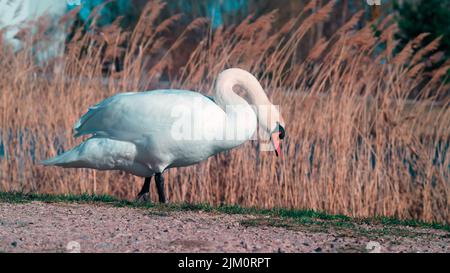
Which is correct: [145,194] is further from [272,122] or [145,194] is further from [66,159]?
[272,122]

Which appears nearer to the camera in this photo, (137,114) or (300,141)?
(137,114)

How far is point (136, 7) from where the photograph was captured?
25875mm

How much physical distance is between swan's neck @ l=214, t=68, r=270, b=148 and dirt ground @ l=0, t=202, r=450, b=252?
2.74 feet

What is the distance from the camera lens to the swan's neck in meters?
6.29

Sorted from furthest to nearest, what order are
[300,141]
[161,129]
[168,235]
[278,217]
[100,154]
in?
[300,141]
[100,154]
[161,129]
[278,217]
[168,235]

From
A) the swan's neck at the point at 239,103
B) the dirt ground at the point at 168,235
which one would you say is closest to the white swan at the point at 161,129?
the swan's neck at the point at 239,103

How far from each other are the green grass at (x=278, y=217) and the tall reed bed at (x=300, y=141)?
4.65 ft

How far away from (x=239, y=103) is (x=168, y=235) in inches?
78.5

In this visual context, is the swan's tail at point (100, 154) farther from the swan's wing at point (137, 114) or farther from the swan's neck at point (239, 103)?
the swan's neck at point (239, 103)

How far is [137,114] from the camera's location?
20.4 ft

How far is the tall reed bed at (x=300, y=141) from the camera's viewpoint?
25.1ft

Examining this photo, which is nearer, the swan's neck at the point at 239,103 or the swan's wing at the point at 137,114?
the swan's wing at the point at 137,114

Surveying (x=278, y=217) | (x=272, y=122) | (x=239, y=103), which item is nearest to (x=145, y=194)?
(x=239, y=103)

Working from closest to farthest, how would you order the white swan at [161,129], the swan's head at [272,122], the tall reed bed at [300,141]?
the white swan at [161,129]
the swan's head at [272,122]
the tall reed bed at [300,141]
